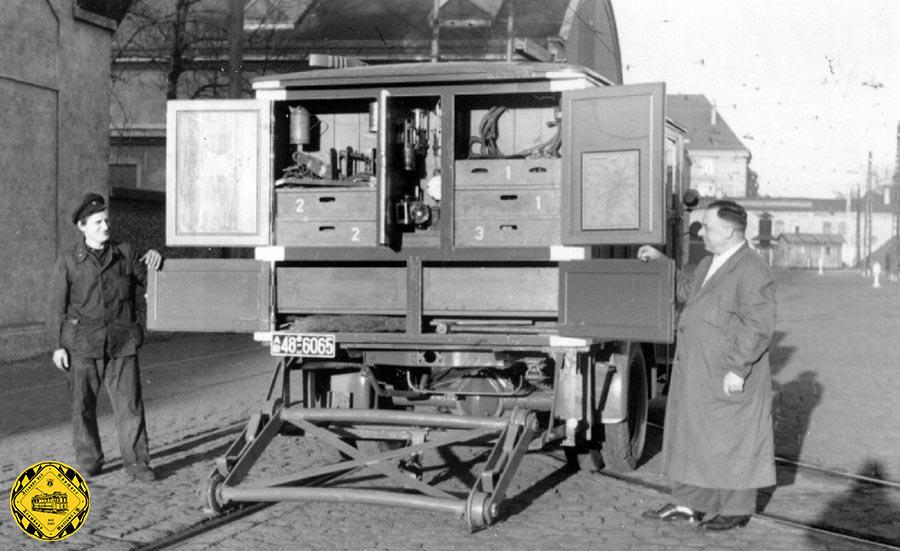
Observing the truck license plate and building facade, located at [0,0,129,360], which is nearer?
the truck license plate

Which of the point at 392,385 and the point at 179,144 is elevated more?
the point at 179,144

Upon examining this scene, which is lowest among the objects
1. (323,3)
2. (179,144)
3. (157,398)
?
(157,398)

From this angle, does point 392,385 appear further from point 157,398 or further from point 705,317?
point 157,398

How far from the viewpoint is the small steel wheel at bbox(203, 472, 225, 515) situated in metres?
6.72

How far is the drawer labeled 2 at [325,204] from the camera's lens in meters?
7.82

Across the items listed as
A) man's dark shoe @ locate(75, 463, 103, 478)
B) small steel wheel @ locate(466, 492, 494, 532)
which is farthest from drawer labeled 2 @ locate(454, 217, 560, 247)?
man's dark shoe @ locate(75, 463, 103, 478)

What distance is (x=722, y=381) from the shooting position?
6.64 m

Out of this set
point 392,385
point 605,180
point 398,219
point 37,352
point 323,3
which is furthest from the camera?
point 323,3

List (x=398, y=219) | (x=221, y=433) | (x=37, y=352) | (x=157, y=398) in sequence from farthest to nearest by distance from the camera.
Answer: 1. (x=37, y=352)
2. (x=157, y=398)
3. (x=221, y=433)
4. (x=398, y=219)

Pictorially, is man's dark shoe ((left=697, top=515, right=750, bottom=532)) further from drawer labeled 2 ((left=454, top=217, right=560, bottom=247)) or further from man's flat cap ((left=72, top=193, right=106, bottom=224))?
man's flat cap ((left=72, top=193, right=106, bottom=224))

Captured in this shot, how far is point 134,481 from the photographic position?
7.95 m

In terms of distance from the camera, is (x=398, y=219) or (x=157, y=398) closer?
(x=398, y=219)

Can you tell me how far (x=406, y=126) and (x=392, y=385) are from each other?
1.89 meters

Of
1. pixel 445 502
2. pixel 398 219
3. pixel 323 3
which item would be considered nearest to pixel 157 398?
pixel 398 219
